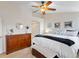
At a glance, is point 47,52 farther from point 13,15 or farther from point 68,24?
point 68,24

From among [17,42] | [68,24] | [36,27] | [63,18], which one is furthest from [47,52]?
[36,27]

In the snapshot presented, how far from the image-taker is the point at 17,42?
4582mm

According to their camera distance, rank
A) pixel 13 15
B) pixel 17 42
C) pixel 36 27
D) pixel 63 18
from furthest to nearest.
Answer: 1. pixel 36 27
2. pixel 63 18
3. pixel 17 42
4. pixel 13 15

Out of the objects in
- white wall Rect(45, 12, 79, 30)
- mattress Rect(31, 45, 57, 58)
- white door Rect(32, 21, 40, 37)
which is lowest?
mattress Rect(31, 45, 57, 58)

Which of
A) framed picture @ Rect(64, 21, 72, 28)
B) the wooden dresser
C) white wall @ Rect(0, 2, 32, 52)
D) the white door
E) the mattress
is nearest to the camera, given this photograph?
the mattress

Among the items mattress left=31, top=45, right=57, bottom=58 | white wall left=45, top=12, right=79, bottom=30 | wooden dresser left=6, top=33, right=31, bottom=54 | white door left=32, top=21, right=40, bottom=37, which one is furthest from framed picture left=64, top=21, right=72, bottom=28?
mattress left=31, top=45, right=57, bottom=58

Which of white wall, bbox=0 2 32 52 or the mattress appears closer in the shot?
the mattress

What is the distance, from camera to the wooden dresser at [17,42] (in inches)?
162

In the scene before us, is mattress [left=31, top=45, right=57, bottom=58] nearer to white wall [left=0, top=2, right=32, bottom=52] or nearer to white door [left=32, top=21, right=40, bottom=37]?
white wall [left=0, top=2, right=32, bottom=52]

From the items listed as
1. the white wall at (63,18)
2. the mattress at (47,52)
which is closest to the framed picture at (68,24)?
the white wall at (63,18)

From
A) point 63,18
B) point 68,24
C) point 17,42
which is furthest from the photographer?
point 63,18

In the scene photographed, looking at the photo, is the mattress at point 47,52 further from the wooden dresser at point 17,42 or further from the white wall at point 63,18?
the white wall at point 63,18

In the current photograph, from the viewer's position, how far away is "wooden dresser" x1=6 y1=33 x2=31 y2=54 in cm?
412

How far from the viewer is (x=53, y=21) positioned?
6.58m
